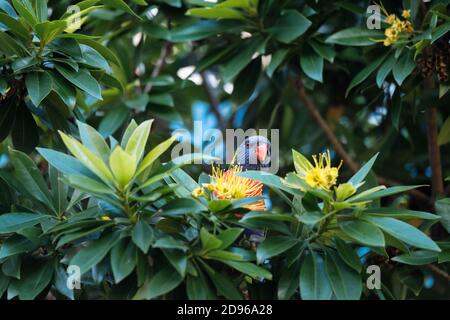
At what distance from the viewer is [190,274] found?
6.19 feet

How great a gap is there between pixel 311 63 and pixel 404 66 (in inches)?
16.3

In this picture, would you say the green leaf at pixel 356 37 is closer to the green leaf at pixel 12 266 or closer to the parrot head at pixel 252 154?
the parrot head at pixel 252 154

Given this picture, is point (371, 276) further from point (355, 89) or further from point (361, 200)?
point (355, 89)

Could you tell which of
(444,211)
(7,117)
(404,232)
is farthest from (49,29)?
(444,211)

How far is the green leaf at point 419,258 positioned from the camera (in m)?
2.15

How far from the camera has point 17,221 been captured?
2.12 m

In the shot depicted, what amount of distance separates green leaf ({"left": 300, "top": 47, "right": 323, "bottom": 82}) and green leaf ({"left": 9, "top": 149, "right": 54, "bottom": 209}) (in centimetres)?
105

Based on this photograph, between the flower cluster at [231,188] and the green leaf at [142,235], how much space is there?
0.55 ft

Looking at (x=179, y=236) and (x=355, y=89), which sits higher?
(x=355, y=89)

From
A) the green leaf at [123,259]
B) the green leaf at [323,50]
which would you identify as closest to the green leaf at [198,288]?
the green leaf at [123,259]

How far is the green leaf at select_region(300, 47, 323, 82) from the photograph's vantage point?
274 centimetres

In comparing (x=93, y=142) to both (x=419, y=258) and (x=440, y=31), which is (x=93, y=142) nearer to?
(x=419, y=258)

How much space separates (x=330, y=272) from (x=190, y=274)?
1.15ft
